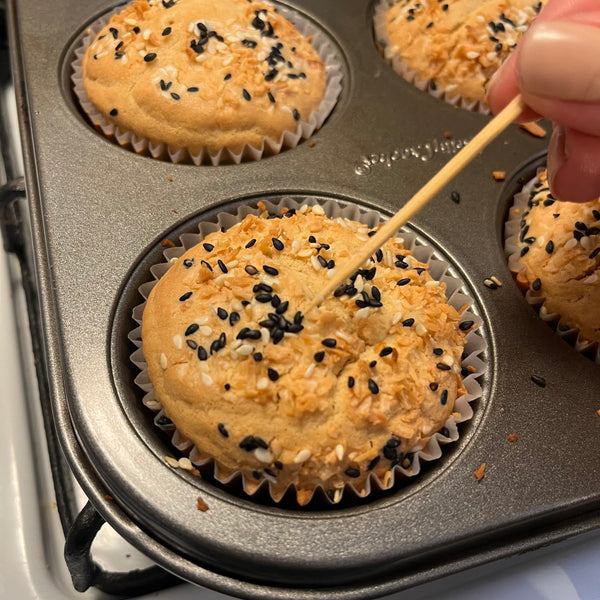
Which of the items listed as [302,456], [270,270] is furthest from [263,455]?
[270,270]

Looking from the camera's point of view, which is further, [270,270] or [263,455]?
[270,270]

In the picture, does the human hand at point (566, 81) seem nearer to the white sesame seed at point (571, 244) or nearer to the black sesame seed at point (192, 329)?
the white sesame seed at point (571, 244)

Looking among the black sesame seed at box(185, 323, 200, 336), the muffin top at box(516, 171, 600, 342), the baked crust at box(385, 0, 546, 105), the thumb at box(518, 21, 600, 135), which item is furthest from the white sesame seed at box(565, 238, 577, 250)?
the black sesame seed at box(185, 323, 200, 336)

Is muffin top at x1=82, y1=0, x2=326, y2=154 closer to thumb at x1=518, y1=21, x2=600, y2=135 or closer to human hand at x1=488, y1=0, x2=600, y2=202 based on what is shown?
human hand at x1=488, y1=0, x2=600, y2=202

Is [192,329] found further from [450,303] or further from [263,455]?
[450,303]

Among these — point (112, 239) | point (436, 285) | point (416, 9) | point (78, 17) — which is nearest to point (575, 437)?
point (436, 285)

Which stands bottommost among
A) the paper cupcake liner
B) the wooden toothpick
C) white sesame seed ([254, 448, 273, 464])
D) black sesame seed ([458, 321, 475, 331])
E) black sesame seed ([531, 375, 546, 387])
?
black sesame seed ([531, 375, 546, 387])
